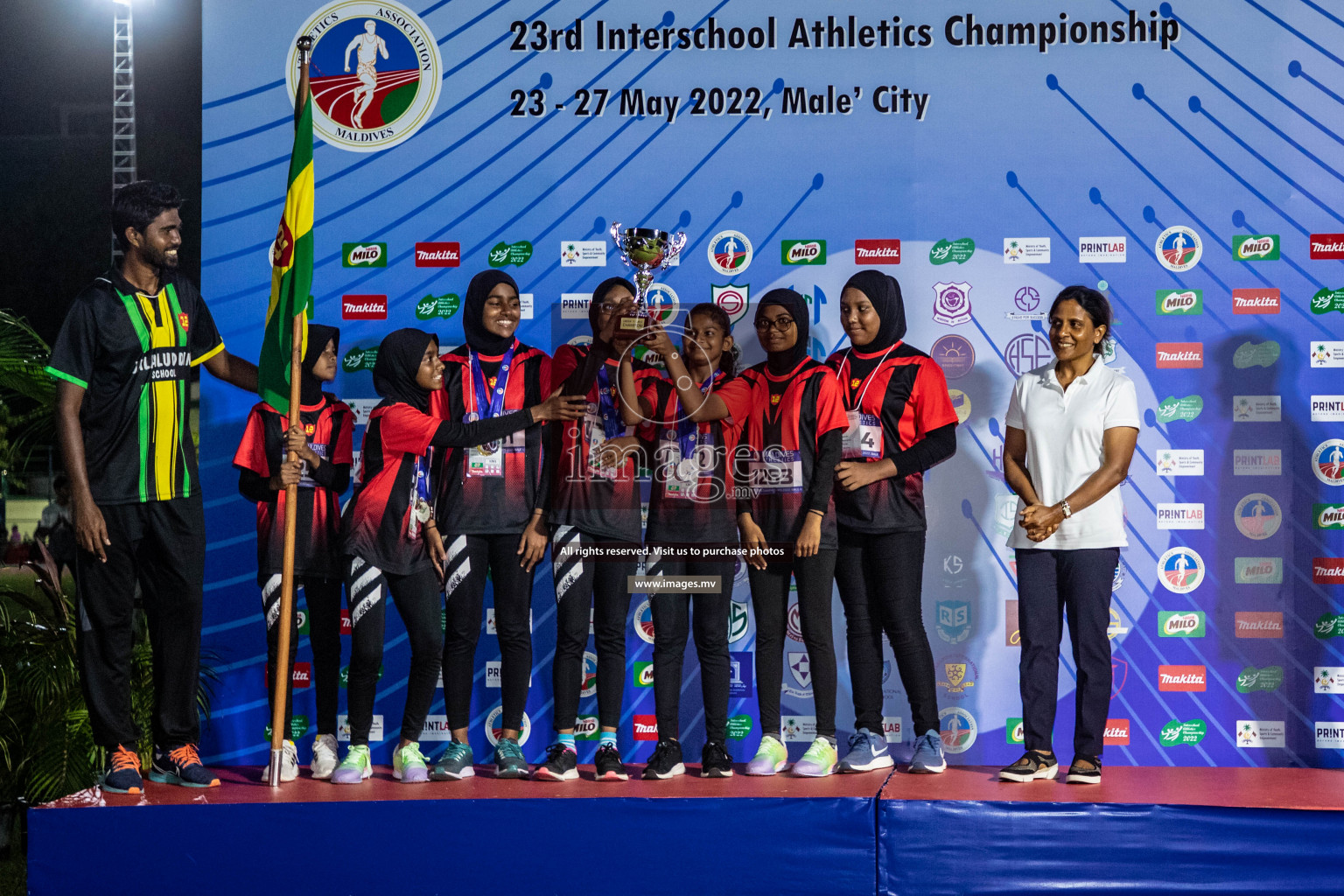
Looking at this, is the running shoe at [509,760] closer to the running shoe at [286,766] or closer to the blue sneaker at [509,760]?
the blue sneaker at [509,760]

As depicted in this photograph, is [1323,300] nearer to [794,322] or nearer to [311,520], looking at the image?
[794,322]

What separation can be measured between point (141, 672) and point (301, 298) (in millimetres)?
1495

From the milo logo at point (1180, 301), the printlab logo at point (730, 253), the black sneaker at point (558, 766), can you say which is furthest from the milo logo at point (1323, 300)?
the black sneaker at point (558, 766)

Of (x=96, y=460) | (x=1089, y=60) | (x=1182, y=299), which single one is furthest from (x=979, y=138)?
(x=96, y=460)

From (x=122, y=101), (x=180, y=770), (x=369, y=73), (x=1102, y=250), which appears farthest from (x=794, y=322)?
(x=122, y=101)

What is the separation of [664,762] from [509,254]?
1941 millimetres

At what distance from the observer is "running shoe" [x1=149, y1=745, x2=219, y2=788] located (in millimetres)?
3582

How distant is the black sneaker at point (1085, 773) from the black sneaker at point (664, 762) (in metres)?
1.19

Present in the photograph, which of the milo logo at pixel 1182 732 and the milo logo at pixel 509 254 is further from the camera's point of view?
the milo logo at pixel 509 254

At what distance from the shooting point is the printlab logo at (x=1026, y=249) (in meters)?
4.28

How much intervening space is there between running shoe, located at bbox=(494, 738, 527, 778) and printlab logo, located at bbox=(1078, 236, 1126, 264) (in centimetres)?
262

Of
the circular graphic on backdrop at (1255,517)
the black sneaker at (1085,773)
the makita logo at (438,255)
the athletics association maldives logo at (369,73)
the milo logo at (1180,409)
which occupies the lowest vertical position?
the black sneaker at (1085,773)

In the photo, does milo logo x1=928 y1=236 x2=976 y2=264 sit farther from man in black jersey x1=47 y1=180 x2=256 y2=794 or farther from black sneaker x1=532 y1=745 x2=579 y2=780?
man in black jersey x1=47 y1=180 x2=256 y2=794

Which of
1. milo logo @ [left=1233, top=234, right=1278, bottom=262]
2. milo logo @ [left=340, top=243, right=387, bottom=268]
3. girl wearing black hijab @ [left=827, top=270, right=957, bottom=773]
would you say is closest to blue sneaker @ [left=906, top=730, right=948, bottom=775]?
girl wearing black hijab @ [left=827, top=270, right=957, bottom=773]
